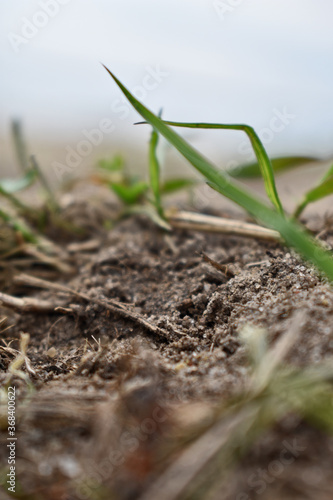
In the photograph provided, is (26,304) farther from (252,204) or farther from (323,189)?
(323,189)

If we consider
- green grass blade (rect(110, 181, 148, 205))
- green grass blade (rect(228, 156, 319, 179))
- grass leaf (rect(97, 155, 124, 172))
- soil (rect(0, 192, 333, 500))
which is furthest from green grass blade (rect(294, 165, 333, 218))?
grass leaf (rect(97, 155, 124, 172))

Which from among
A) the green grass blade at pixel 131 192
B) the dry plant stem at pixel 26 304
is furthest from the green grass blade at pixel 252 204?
the green grass blade at pixel 131 192

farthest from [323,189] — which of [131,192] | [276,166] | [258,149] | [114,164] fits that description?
[114,164]

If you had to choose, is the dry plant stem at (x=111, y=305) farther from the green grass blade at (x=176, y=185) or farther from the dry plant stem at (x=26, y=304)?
the green grass blade at (x=176, y=185)

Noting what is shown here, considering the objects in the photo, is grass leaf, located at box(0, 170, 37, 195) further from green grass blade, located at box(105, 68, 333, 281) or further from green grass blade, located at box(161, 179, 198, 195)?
green grass blade, located at box(105, 68, 333, 281)

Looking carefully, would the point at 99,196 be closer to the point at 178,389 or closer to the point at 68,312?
the point at 68,312

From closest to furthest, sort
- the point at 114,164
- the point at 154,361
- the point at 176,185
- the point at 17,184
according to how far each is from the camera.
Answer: the point at 154,361, the point at 17,184, the point at 176,185, the point at 114,164
